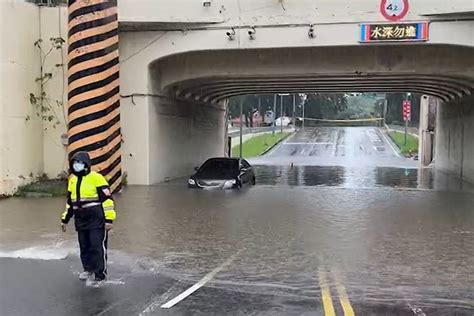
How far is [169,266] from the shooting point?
872 cm

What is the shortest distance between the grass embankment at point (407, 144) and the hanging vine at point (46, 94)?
36942 millimetres

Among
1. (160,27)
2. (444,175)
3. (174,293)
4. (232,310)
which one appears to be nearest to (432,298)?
(232,310)

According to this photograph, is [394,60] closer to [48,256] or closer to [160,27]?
[160,27]

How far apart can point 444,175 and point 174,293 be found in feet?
84.1

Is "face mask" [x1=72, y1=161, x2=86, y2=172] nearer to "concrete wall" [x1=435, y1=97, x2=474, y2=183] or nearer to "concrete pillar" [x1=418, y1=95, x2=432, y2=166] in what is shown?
"concrete wall" [x1=435, y1=97, x2=474, y2=183]

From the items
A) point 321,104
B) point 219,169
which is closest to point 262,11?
point 219,169

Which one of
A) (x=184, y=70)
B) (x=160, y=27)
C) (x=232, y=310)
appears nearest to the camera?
(x=232, y=310)

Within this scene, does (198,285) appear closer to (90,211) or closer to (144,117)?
(90,211)

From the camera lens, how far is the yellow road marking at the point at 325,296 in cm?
645

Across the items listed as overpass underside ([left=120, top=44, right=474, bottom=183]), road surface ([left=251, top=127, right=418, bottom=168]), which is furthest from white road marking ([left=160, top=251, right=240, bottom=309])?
road surface ([left=251, top=127, right=418, bottom=168])

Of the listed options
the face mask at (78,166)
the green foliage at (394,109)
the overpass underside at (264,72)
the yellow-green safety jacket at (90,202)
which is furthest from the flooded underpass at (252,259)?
the green foliage at (394,109)

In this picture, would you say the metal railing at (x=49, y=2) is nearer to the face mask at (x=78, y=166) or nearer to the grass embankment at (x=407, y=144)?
the face mask at (x=78, y=166)

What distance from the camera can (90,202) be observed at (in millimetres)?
7539

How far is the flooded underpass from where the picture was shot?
6.78 metres
